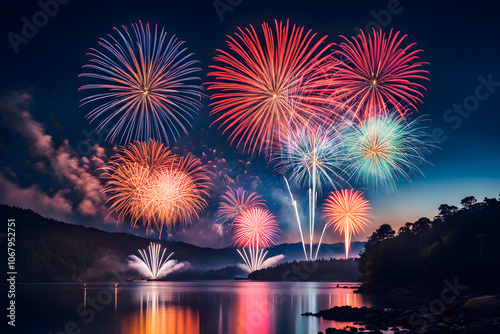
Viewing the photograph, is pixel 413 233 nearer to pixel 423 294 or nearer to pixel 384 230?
pixel 384 230

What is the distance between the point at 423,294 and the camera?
9312cm

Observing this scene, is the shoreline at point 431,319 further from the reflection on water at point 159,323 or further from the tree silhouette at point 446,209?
the tree silhouette at point 446,209

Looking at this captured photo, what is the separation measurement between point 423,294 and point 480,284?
15139mm

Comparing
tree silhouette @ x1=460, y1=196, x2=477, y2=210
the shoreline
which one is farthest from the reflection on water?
tree silhouette @ x1=460, y1=196, x2=477, y2=210

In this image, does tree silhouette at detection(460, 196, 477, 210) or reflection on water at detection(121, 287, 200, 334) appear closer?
reflection on water at detection(121, 287, 200, 334)

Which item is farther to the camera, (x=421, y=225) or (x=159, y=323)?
(x=421, y=225)

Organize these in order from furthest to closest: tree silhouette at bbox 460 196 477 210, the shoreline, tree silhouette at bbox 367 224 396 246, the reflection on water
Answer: tree silhouette at bbox 367 224 396 246 → tree silhouette at bbox 460 196 477 210 → the reflection on water → the shoreline

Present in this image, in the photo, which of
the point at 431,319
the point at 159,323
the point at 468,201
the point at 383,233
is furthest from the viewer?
the point at 383,233

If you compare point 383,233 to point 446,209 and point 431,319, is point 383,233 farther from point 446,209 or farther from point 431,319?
point 431,319

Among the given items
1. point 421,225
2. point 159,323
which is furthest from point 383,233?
point 159,323

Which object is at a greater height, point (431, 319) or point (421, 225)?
point (421, 225)

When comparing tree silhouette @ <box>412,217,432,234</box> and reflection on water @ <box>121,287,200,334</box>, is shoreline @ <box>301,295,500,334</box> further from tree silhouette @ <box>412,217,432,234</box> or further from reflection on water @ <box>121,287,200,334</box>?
tree silhouette @ <box>412,217,432,234</box>

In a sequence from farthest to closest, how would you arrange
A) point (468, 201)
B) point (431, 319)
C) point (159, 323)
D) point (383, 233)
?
point (383, 233) < point (468, 201) < point (159, 323) < point (431, 319)

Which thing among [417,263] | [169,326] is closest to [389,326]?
[169,326]
